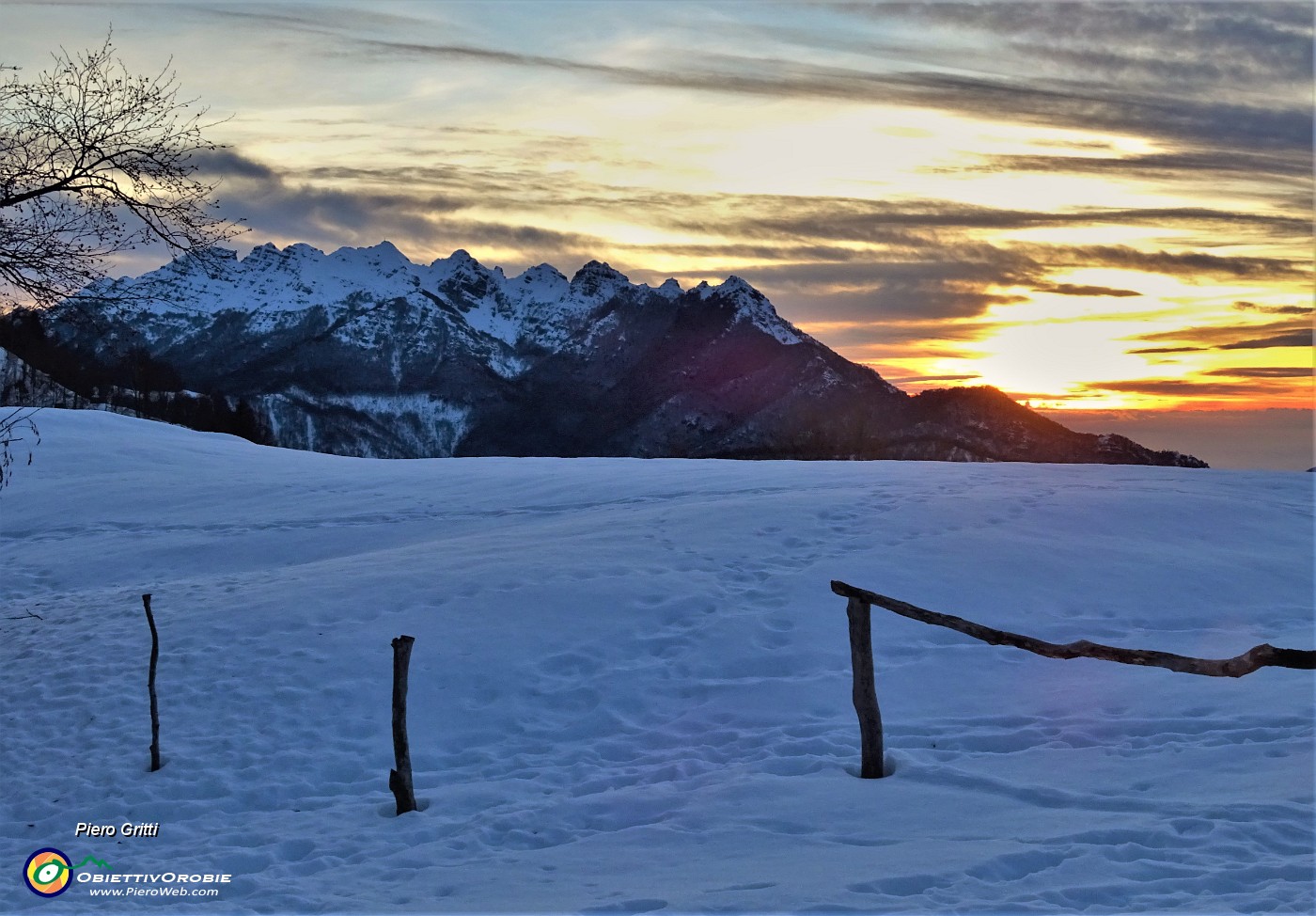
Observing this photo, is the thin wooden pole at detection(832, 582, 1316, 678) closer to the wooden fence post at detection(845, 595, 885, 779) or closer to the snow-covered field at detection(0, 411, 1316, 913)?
the wooden fence post at detection(845, 595, 885, 779)

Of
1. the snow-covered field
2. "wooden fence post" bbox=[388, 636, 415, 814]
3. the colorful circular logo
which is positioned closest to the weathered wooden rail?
the snow-covered field

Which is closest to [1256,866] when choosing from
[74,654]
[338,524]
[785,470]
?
[74,654]

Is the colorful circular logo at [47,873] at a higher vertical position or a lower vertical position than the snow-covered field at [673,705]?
lower

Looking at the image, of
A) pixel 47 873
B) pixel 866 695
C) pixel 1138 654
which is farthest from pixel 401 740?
pixel 1138 654

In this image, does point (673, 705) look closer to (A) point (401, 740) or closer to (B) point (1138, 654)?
(A) point (401, 740)

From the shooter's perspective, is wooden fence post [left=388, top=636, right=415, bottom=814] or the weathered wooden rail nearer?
the weathered wooden rail

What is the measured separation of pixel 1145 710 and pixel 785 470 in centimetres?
1902

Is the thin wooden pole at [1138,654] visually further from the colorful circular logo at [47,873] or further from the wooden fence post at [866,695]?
the colorful circular logo at [47,873]

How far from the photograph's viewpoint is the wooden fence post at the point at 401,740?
417 inches

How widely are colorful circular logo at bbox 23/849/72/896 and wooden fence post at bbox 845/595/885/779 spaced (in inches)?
300

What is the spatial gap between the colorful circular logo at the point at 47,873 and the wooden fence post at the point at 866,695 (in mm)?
7620

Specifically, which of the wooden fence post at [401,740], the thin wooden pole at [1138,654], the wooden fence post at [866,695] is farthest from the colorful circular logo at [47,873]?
the thin wooden pole at [1138,654]

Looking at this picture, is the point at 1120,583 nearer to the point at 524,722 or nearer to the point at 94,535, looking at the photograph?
the point at 524,722

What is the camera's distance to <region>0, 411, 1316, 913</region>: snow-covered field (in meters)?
8.31
